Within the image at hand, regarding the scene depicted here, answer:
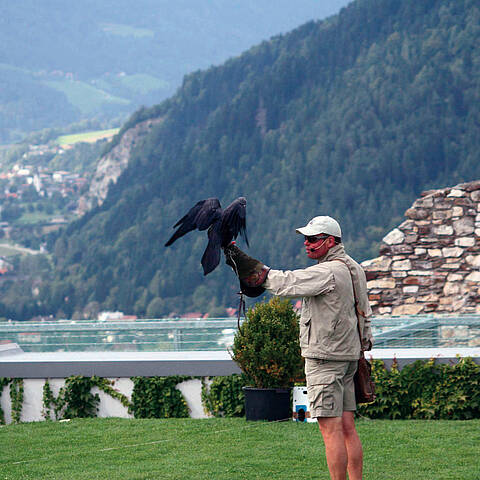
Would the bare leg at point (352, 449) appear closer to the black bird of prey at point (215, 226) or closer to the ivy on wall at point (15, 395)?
the black bird of prey at point (215, 226)

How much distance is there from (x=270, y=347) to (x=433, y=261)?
832 cm

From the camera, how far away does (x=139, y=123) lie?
429 feet

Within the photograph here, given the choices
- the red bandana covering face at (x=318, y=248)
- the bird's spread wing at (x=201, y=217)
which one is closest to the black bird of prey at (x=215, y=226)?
the bird's spread wing at (x=201, y=217)

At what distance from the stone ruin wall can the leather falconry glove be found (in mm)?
11110

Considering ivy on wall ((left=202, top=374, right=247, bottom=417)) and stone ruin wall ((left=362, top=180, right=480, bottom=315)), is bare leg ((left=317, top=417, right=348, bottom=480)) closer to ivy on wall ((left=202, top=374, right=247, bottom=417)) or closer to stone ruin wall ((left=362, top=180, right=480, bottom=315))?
ivy on wall ((left=202, top=374, right=247, bottom=417))

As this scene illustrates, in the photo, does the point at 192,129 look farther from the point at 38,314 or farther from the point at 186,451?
the point at 186,451

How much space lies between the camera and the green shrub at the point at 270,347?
27.5ft

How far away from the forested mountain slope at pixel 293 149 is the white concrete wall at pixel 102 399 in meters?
62.9

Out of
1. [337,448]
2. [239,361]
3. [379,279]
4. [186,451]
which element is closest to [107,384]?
[239,361]

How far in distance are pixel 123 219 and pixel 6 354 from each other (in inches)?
4142

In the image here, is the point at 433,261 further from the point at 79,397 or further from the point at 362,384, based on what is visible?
the point at 362,384

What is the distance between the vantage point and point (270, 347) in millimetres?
8352

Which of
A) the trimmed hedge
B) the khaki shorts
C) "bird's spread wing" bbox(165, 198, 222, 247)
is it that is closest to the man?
the khaki shorts

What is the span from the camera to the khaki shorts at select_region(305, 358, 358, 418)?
5.02 m
